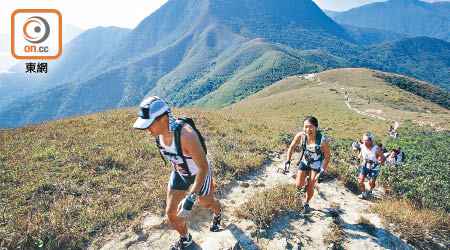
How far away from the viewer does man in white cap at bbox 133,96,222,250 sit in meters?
2.94

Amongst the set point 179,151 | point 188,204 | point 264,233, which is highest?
point 179,151

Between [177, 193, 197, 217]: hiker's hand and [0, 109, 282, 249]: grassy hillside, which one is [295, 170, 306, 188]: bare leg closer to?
[0, 109, 282, 249]: grassy hillside

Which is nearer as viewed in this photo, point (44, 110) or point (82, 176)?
point (82, 176)

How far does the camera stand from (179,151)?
10.5 feet

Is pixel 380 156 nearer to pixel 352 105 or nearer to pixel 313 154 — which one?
pixel 313 154

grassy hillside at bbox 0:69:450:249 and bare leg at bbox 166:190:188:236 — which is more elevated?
bare leg at bbox 166:190:188:236

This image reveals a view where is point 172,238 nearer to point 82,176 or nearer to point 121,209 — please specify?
point 121,209

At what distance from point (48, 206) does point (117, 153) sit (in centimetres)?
245

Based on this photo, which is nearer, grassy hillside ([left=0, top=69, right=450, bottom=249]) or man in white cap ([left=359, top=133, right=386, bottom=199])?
grassy hillside ([left=0, top=69, right=450, bottom=249])

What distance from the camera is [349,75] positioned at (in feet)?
278

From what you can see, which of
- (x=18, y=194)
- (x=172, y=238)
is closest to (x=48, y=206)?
(x=18, y=194)

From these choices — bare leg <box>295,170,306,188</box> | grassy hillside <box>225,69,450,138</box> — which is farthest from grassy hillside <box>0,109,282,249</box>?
grassy hillside <box>225,69,450,138</box>

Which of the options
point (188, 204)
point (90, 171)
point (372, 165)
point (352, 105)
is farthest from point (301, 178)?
point (352, 105)

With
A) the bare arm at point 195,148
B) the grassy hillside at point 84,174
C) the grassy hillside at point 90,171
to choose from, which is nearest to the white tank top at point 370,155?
the grassy hillside at point 90,171
